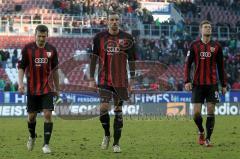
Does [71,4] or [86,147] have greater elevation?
[71,4]

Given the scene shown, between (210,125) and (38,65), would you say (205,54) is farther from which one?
(38,65)

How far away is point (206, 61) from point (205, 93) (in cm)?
63

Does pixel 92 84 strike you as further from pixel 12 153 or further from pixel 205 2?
pixel 205 2

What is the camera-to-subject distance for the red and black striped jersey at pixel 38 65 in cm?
1186

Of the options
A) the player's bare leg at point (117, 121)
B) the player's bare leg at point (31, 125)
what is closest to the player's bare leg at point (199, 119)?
the player's bare leg at point (117, 121)

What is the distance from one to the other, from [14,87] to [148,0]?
47.4 ft

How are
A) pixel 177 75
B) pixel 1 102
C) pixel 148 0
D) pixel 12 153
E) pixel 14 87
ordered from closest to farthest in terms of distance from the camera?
pixel 12 153, pixel 1 102, pixel 14 87, pixel 177 75, pixel 148 0

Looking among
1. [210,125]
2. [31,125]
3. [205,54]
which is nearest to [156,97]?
[210,125]

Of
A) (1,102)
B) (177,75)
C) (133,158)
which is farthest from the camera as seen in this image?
(177,75)

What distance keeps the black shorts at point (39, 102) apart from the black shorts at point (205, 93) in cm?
306

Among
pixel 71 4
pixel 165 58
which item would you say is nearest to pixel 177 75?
pixel 165 58

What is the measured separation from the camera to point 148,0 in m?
43.7

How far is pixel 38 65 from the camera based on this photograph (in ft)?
38.9

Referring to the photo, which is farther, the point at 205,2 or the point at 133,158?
the point at 205,2
